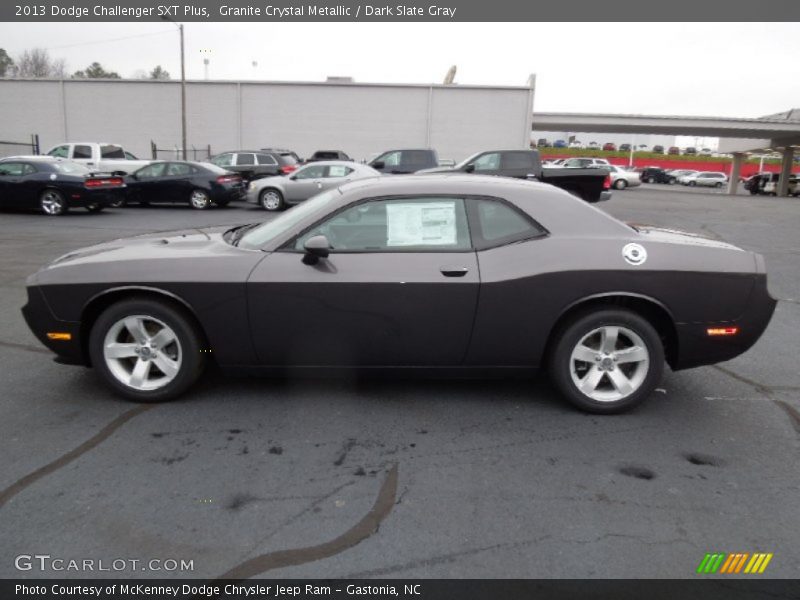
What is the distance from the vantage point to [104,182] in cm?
1520

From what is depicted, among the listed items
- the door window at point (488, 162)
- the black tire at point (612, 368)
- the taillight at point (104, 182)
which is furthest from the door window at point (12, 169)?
the black tire at point (612, 368)

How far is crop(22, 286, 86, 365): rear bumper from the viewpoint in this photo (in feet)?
12.8

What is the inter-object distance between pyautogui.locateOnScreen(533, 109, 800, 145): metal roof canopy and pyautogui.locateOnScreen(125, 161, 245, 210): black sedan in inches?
1122

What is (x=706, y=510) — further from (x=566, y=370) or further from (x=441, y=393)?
(x=441, y=393)

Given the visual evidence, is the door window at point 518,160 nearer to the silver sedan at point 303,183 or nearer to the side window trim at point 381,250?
the silver sedan at point 303,183

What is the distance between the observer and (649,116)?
4103cm

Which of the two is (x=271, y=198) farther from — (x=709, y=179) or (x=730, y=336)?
(x=709, y=179)

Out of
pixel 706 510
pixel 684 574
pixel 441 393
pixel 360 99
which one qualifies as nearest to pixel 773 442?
pixel 706 510

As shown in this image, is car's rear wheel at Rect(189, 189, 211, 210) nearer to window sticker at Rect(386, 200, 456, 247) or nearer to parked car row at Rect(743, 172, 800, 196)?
window sticker at Rect(386, 200, 456, 247)

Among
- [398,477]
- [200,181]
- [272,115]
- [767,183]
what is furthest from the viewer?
[767,183]

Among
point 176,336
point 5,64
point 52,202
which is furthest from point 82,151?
point 5,64

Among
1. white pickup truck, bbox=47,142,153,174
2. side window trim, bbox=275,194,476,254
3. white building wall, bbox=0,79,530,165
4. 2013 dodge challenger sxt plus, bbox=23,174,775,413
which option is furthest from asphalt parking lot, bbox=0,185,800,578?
white building wall, bbox=0,79,530,165

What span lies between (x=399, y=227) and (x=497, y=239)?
63cm

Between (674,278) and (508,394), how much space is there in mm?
1320
